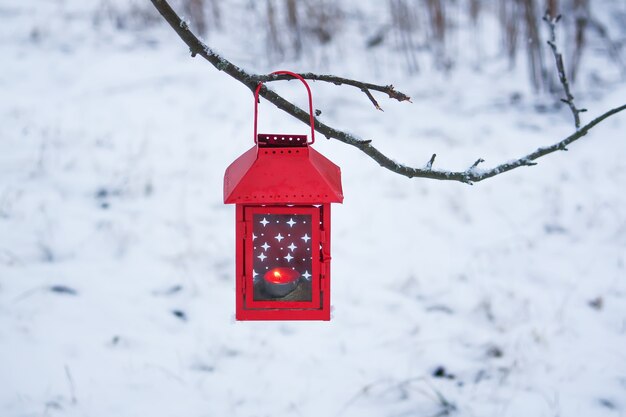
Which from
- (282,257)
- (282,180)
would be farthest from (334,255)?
(282,180)

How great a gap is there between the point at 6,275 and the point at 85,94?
2121 mm

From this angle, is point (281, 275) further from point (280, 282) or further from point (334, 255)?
point (334, 255)

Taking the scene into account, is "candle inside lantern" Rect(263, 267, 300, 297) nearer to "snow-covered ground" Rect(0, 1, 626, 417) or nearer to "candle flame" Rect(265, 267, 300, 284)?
"candle flame" Rect(265, 267, 300, 284)

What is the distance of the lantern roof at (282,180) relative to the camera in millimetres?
1552

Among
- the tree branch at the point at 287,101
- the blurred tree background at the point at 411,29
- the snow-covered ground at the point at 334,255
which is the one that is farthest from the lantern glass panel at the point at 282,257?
the blurred tree background at the point at 411,29

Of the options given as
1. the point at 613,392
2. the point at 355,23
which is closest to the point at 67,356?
the point at 613,392

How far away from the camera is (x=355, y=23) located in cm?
700

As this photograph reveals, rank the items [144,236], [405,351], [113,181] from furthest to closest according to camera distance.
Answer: [113,181]
[144,236]
[405,351]

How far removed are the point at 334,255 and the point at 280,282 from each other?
2.26m

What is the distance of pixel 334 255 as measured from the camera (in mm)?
4008

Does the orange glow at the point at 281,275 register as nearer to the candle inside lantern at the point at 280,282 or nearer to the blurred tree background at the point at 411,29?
the candle inside lantern at the point at 280,282

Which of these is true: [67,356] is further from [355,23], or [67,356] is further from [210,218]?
[355,23]

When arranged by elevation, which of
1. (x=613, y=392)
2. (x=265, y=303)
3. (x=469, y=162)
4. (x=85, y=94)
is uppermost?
(x=85, y=94)

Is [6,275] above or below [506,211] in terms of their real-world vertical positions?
below
